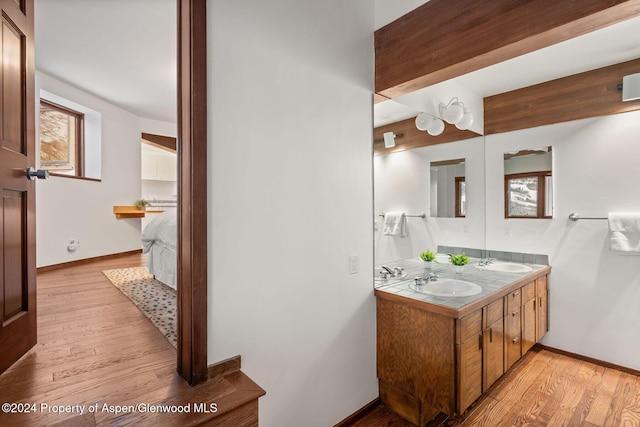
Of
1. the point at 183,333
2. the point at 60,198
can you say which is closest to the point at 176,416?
the point at 183,333

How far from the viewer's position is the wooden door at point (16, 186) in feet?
4.23

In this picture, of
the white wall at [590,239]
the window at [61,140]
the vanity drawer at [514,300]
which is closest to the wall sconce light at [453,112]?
the white wall at [590,239]

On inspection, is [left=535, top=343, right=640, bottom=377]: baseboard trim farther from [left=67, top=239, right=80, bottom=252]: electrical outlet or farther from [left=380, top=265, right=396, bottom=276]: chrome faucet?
[left=67, top=239, right=80, bottom=252]: electrical outlet

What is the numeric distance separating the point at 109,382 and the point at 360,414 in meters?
1.46

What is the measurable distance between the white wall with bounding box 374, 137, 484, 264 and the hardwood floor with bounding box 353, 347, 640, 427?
113 cm

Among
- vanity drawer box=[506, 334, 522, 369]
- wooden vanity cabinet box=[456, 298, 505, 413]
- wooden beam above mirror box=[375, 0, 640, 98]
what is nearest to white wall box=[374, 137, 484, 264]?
wooden beam above mirror box=[375, 0, 640, 98]

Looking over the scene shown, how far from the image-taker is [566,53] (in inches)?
91.9

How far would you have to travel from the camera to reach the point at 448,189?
2.94 metres

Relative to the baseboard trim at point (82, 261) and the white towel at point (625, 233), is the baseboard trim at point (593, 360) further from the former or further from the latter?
the baseboard trim at point (82, 261)

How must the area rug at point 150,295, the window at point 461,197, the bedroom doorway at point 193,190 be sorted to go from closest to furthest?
the bedroom doorway at point 193,190, the area rug at point 150,295, the window at point 461,197

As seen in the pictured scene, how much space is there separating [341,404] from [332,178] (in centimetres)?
137

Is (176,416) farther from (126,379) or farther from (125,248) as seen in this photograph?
(125,248)

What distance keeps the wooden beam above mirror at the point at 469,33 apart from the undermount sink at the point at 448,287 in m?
1.36

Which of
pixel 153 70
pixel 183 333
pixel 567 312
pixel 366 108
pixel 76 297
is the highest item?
pixel 153 70
